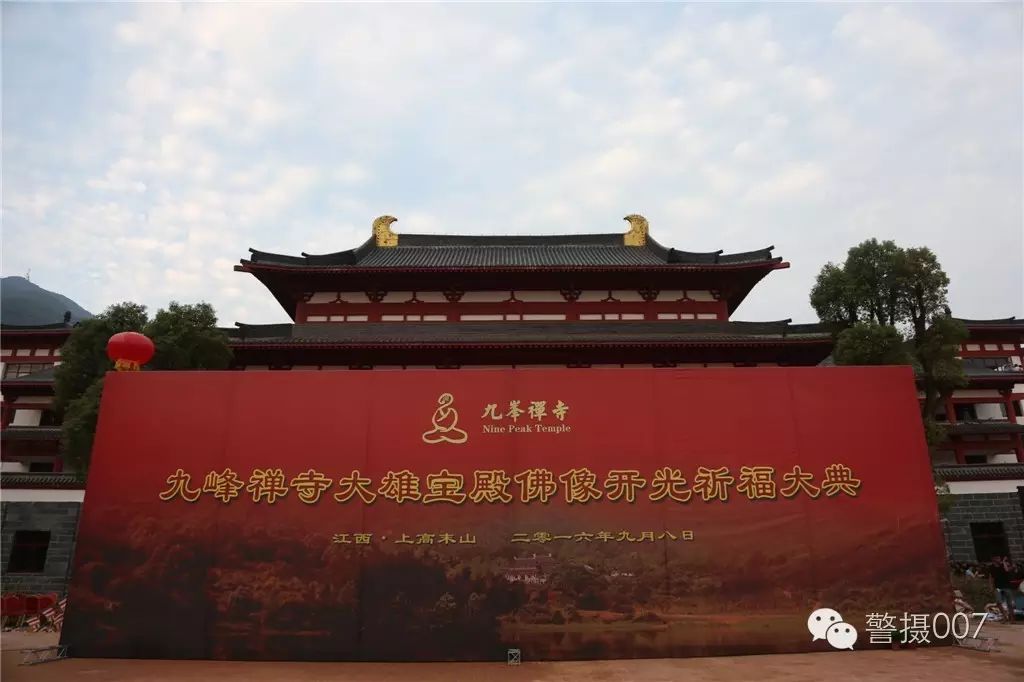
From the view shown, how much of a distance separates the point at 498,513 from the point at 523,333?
23.9ft

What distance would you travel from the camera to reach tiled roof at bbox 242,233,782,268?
14.6 metres

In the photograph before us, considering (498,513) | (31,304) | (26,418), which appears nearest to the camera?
(498,513)

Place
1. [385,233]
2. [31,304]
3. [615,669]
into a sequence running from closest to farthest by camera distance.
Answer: [615,669]
[385,233]
[31,304]

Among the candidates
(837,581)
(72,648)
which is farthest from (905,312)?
(72,648)

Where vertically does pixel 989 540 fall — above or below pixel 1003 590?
above

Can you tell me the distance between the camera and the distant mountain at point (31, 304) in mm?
57153

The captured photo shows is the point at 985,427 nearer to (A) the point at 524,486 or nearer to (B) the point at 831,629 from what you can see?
(B) the point at 831,629

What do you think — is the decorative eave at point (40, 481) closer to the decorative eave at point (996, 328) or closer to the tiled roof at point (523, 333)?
the tiled roof at point (523, 333)

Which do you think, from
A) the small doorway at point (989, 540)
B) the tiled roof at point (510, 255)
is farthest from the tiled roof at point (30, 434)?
the small doorway at point (989, 540)

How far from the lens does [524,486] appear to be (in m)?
7.20

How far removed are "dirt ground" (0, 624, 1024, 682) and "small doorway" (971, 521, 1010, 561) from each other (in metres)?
9.60

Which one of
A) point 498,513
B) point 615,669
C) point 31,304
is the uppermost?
point 31,304

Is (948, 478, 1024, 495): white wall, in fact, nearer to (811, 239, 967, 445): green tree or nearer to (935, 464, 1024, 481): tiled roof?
(935, 464, 1024, 481): tiled roof

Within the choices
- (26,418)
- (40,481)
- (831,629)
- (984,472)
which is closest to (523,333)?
(831,629)
